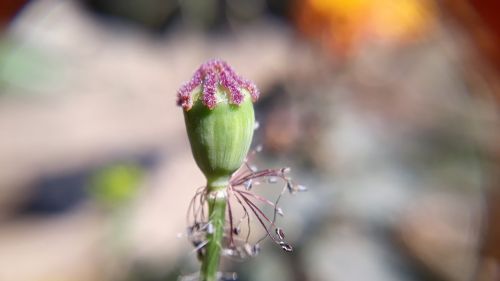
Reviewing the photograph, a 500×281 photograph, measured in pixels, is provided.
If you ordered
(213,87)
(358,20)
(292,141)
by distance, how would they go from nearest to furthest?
(213,87)
(292,141)
(358,20)

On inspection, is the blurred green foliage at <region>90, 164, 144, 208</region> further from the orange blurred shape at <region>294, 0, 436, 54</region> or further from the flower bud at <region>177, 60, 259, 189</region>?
the flower bud at <region>177, 60, 259, 189</region>

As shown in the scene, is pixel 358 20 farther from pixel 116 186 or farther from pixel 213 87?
pixel 213 87

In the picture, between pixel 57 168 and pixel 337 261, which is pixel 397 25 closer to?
pixel 337 261

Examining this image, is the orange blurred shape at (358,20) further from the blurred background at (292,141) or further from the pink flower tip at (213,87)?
the pink flower tip at (213,87)

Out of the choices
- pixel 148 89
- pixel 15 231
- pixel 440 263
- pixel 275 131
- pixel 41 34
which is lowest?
pixel 440 263

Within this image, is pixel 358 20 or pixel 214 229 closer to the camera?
pixel 214 229

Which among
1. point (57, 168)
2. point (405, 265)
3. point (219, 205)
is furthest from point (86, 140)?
point (219, 205)

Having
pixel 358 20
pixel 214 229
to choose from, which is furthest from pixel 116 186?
pixel 214 229

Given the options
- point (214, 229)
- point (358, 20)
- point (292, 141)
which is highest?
point (358, 20)
